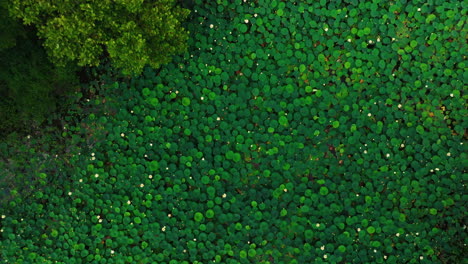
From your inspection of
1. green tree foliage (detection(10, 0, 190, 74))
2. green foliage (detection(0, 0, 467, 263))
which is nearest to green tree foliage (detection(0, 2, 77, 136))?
green tree foliage (detection(10, 0, 190, 74))

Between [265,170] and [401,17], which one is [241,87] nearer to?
[265,170]

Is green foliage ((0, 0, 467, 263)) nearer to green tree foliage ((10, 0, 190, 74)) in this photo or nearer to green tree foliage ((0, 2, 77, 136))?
green tree foliage ((0, 2, 77, 136))

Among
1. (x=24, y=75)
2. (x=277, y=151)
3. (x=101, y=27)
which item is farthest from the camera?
(x=277, y=151)

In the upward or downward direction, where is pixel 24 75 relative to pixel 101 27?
downward

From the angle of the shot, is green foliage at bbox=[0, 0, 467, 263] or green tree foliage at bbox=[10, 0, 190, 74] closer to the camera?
green tree foliage at bbox=[10, 0, 190, 74]

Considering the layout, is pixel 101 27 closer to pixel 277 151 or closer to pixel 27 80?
pixel 27 80

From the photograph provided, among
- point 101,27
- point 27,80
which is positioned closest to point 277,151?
point 101,27

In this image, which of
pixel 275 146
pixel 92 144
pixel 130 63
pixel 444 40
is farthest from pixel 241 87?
pixel 444 40
